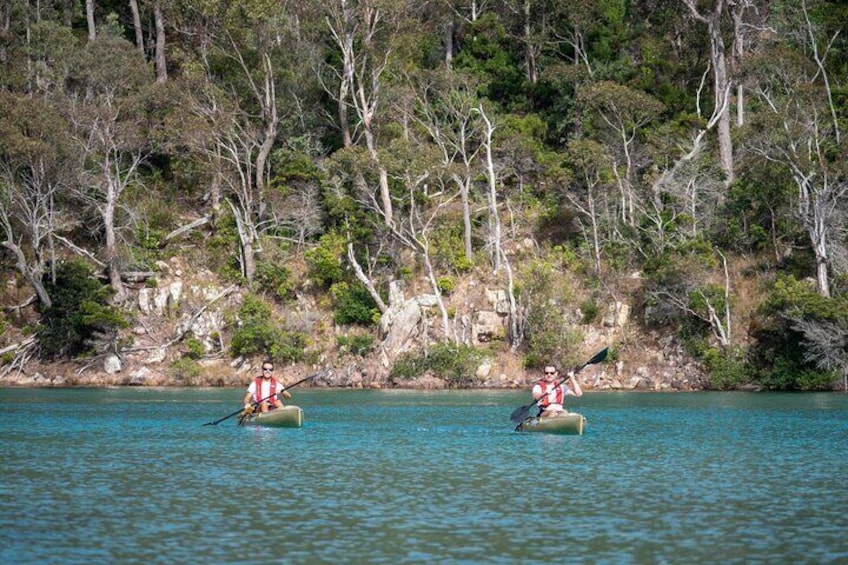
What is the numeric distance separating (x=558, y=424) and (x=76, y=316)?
3570 cm

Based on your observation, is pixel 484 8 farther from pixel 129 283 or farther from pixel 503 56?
pixel 129 283

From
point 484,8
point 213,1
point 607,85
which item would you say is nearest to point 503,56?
point 484,8

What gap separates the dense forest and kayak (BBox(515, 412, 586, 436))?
2419 centimetres

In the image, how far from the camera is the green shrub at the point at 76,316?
2432 inches

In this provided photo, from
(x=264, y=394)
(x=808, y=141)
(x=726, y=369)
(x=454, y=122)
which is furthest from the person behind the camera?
(x=454, y=122)

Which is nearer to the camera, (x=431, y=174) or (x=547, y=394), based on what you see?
(x=547, y=394)

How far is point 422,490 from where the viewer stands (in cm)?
2247

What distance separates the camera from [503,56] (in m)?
75.9

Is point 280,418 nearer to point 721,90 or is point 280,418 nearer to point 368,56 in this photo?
point 368,56

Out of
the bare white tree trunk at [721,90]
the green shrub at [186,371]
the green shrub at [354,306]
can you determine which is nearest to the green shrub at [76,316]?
the green shrub at [186,371]

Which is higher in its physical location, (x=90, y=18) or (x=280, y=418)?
(x=90, y=18)

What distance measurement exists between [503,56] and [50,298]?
3200 centimetres

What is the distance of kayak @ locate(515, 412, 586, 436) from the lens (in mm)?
33250

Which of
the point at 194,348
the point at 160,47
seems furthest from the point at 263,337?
the point at 160,47
